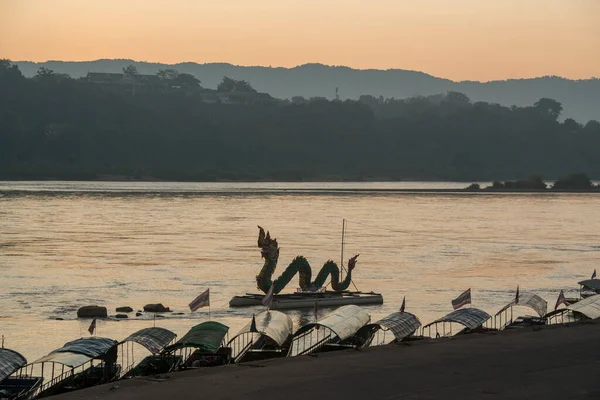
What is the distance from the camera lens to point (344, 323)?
49.4 metres

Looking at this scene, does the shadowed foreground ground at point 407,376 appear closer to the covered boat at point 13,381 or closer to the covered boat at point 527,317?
the covered boat at point 13,381

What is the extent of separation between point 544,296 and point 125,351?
34.4 m

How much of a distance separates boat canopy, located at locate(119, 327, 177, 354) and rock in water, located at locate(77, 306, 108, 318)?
1732 centimetres

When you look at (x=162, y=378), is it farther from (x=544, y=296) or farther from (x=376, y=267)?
(x=376, y=267)

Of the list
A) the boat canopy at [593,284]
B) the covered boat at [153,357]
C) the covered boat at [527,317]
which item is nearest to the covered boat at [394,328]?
the covered boat at [527,317]

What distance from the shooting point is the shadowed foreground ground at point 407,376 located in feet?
124

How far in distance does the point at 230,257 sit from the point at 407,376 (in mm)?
61241

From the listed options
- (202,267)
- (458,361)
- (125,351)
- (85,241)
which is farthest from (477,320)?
(85,241)

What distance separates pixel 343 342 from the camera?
49.0m

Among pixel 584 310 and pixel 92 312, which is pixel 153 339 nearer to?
pixel 92 312

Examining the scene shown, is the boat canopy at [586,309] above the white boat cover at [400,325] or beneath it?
beneath

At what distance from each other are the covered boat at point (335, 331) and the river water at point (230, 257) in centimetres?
971

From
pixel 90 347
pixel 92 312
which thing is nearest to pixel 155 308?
pixel 92 312

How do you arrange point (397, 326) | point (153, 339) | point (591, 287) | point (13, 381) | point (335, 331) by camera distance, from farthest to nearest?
point (591, 287) < point (397, 326) < point (335, 331) < point (153, 339) < point (13, 381)
